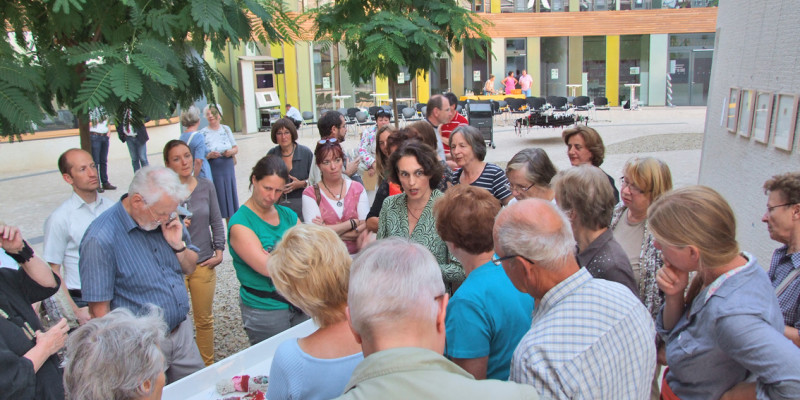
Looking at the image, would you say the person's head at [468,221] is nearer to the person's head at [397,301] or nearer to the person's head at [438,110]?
the person's head at [397,301]

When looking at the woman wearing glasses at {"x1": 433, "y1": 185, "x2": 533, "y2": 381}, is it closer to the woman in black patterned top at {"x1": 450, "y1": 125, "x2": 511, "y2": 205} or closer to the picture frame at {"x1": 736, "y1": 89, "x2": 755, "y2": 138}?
the woman in black patterned top at {"x1": 450, "y1": 125, "x2": 511, "y2": 205}

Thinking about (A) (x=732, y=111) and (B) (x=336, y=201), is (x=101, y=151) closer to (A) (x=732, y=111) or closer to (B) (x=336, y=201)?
(B) (x=336, y=201)

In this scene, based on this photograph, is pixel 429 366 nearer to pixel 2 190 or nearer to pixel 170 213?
pixel 170 213

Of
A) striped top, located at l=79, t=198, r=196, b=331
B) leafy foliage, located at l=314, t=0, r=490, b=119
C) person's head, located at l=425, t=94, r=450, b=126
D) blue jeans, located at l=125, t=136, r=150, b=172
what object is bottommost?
blue jeans, located at l=125, t=136, r=150, b=172

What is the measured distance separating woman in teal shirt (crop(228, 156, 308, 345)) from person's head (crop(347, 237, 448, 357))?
2053mm

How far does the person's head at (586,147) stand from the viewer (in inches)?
186

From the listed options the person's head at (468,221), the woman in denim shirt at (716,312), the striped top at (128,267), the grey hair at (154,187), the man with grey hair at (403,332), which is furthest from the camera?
the grey hair at (154,187)

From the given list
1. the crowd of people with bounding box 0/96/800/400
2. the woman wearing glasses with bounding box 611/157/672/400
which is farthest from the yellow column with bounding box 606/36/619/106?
the crowd of people with bounding box 0/96/800/400

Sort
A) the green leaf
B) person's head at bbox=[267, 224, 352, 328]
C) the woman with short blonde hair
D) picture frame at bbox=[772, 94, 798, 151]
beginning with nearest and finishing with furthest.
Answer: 1. the woman with short blonde hair
2. person's head at bbox=[267, 224, 352, 328]
3. the green leaf
4. picture frame at bbox=[772, 94, 798, 151]

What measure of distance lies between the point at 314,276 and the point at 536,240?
33.7 inches

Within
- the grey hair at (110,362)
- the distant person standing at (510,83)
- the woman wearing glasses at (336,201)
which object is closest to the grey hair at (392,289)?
the grey hair at (110,362)

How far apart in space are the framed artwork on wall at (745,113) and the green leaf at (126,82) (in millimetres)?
7334

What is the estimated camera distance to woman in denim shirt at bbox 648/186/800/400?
6.45 ft

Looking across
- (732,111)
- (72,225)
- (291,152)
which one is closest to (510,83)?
(732,111)
